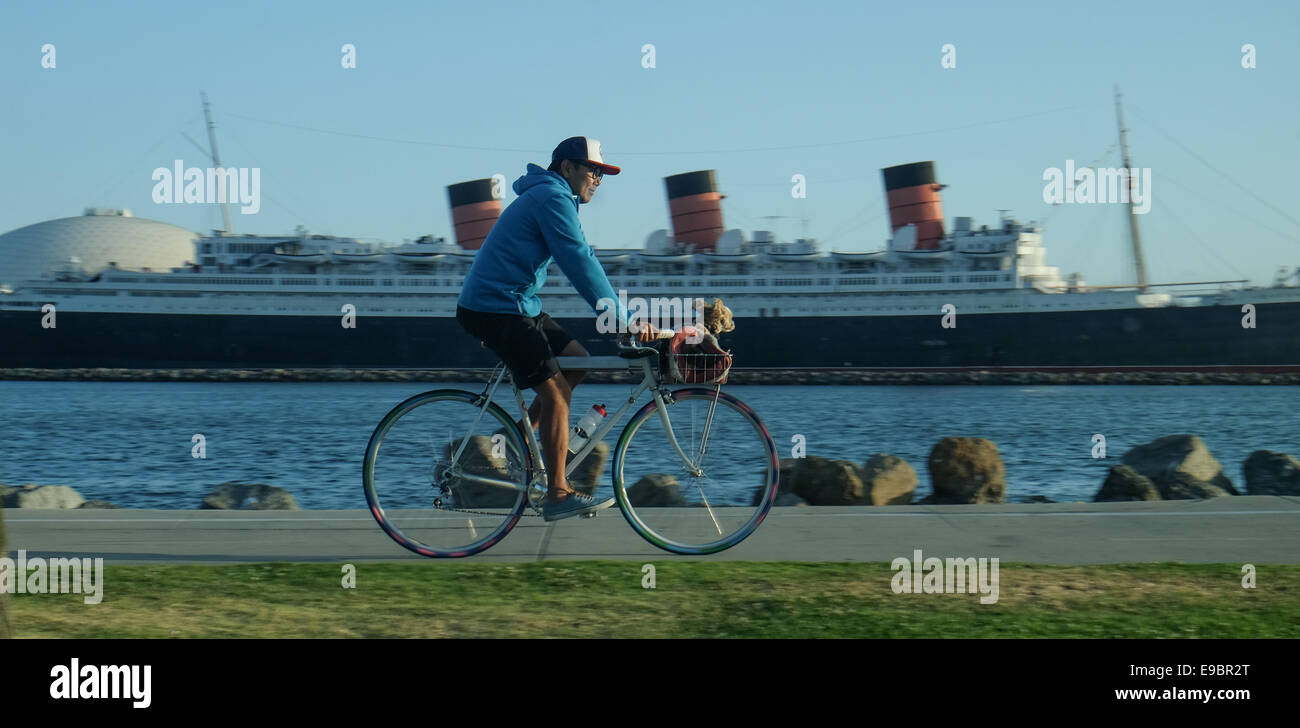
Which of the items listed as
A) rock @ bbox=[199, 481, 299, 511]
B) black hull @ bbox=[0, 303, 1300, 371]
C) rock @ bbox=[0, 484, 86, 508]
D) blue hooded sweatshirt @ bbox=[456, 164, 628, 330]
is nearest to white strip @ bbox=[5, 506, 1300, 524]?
blue hooded sweatshirt @ bbox=[456, 164, 628, 330]

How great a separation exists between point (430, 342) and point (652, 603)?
5321cm

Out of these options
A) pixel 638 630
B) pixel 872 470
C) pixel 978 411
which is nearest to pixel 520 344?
pixel 638 630

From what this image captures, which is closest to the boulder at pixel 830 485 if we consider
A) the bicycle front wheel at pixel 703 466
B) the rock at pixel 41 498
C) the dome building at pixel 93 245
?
the bicycle front wheel at pixel 703 466

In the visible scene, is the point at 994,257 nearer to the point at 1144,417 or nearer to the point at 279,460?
the point at 1144,417

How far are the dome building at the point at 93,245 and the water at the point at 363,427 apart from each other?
65.3ft

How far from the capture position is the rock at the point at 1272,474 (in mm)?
9508

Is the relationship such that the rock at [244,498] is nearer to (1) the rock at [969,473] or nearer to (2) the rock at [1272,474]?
(1) the rock at [969,473]

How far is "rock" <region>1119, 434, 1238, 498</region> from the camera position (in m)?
8.91

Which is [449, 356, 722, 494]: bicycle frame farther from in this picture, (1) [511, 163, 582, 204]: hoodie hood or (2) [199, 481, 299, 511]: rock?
(2) [199, 481, 299, 511]: rock

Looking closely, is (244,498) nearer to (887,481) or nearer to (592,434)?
(887,481)

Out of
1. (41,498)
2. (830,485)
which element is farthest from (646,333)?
(41,498)

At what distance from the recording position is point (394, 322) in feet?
184

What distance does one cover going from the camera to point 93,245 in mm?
72125

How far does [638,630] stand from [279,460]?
1677 centimetres
